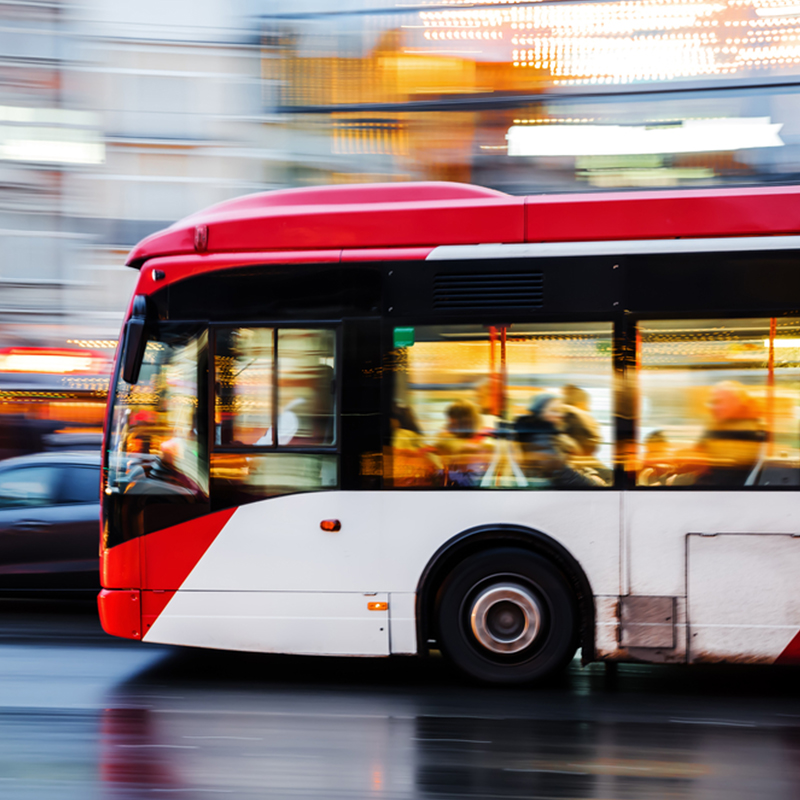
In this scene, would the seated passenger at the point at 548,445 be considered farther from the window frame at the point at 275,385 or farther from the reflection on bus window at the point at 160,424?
the reflection on bus window at the point at 160,424

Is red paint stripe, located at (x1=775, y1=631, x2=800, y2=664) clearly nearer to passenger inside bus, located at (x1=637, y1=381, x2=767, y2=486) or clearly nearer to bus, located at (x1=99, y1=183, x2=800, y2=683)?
bus, located at (x1=99, y1=183, x2=800, y2=683)

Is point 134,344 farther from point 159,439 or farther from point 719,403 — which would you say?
point 719,403

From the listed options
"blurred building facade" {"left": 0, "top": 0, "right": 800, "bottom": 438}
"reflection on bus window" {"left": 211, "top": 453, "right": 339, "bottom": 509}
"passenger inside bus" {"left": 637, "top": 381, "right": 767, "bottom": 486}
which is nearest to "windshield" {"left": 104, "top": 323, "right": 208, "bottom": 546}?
"reflection on bus window" {"left": 211, "top": 453, "right": 339, "bottom": 509}

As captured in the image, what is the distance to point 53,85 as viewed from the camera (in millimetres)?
19938

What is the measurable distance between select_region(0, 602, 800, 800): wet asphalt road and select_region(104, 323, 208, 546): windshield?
1.13 meters

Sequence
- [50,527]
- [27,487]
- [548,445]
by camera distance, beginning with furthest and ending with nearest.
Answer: [27,487] → [50,527] → [548,445]

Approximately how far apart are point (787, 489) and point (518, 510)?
158 centimetres

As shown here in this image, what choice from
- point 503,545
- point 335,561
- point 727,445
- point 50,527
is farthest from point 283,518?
point 50,527

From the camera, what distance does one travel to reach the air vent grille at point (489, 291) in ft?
18.6

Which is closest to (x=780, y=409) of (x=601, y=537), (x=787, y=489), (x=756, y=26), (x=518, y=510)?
(x=787, y=489)

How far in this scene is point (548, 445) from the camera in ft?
18.3

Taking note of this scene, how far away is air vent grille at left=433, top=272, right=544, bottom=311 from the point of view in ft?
18.6

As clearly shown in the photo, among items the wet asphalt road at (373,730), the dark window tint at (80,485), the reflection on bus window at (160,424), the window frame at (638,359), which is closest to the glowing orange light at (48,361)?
the dark window tint at (80,485)

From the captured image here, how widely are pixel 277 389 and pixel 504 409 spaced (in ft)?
4.70
